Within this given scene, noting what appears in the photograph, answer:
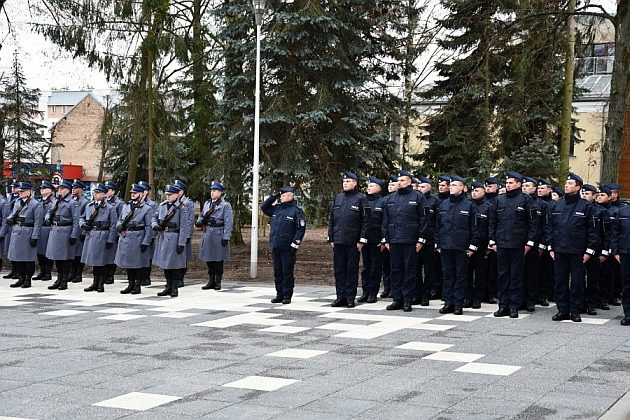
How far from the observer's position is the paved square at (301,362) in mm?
7270

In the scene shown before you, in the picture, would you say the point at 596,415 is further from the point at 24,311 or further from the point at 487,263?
the point at 24,311

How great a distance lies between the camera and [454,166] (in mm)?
27625

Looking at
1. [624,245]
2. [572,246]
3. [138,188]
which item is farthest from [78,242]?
[624,245]

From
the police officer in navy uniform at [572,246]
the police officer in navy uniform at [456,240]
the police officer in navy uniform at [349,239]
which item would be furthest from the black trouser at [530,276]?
the police officer in navy uniform at [349,239]

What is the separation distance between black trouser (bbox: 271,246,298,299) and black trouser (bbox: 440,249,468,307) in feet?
8.13

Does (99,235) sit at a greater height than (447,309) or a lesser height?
greater

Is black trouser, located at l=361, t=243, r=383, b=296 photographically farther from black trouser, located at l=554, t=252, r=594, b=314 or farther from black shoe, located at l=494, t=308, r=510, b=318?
black trouser, located at l=554, t=252, r=594, b=314

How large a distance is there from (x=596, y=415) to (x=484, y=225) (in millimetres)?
7188

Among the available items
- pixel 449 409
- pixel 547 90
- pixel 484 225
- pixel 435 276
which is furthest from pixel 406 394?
pixel 547 90

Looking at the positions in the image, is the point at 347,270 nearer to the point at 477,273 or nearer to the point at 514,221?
the point at 477,273

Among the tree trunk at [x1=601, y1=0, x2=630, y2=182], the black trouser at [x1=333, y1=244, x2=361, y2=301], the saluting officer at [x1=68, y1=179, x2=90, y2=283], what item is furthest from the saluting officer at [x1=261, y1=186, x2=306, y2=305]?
the tree trunk at [x1=601, y1=0, x2=630, y2=182]

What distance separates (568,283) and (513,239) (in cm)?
101

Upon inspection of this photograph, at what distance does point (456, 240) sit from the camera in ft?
44.3

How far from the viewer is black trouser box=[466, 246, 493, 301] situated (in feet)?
47.2
